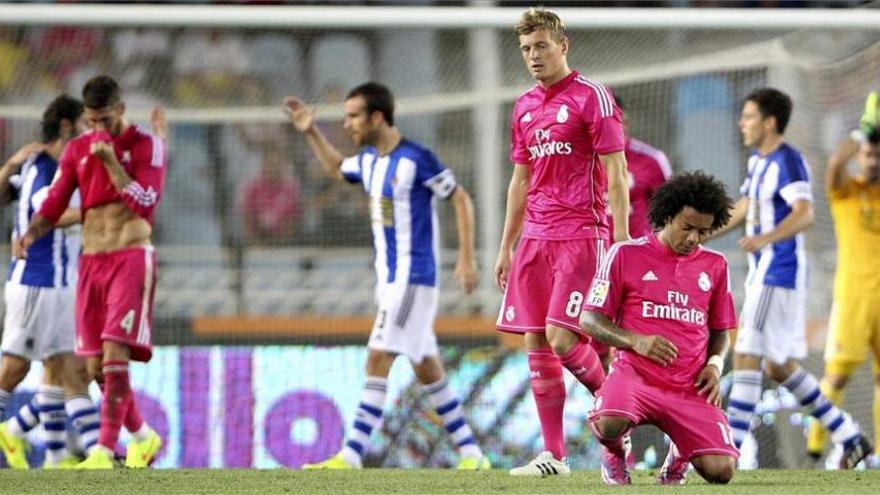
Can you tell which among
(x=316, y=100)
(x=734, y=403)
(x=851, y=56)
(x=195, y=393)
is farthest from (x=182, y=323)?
(x=851, y=56)

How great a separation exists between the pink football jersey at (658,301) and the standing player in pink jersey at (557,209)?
23.5 inches

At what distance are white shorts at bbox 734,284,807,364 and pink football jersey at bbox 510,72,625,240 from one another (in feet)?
8.27

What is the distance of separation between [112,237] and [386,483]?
2693 millimetres

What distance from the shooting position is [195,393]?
12562 mm

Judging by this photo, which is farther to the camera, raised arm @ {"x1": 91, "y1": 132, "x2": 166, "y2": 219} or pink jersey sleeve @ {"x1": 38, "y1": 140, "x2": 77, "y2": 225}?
pink jersey sleeve @ {"x1": 38, "y1": 140, "x2": 77, "y2": 225}

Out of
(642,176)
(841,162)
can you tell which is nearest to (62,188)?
(642,176)

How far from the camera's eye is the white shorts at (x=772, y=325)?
35.8 ft

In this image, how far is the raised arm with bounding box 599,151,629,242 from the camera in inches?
328

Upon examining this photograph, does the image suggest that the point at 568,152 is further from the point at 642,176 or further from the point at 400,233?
the point at 400,233

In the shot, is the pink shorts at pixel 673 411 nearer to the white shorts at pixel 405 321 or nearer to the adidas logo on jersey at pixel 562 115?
the adidas logo on jersey at pixel 562 115

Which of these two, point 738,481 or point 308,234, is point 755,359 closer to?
point 738,481

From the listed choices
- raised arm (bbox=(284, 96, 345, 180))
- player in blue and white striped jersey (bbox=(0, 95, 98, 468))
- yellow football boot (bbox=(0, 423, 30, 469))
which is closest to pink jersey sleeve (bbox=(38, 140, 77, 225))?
player in blue and white striped jersey (bbox=(0, 95, 98, 468))

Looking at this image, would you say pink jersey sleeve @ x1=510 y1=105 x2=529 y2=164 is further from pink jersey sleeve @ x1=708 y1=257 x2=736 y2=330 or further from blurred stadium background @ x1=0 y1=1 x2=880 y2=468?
blurred stadium background @ x1=0 y1=1 x2=880 y2=468

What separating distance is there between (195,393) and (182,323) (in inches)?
25.6
